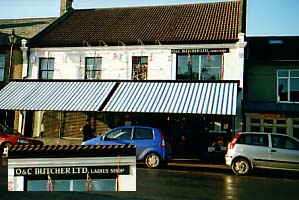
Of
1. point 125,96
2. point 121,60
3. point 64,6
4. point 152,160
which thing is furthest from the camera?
point 64,6

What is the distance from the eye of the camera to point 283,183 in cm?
1152

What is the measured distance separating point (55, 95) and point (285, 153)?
38.9 feet

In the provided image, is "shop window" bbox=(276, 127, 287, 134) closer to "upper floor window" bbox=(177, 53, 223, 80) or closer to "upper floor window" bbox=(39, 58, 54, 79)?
"upper floor window" bbox=(177, 53, 223, 80)

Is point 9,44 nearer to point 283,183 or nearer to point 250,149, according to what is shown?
point 250,149

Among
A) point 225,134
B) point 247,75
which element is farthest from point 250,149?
point 247,75

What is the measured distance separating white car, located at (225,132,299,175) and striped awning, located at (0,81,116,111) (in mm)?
7057

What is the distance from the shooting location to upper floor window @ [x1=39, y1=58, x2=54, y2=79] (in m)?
21.5

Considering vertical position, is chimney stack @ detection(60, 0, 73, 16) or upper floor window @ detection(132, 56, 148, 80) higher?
chimney stack @ detection(60, 0, 73, 16)

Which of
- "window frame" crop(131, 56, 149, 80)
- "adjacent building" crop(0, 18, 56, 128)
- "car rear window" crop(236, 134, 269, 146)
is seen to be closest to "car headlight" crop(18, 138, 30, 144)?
"adjacent building" crop(0, 18, 56, 128)

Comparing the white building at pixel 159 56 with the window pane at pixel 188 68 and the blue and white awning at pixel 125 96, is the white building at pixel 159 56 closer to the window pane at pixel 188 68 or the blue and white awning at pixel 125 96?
the window pane at pixel 188 68

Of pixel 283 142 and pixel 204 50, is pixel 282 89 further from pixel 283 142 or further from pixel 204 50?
pixel 283 142

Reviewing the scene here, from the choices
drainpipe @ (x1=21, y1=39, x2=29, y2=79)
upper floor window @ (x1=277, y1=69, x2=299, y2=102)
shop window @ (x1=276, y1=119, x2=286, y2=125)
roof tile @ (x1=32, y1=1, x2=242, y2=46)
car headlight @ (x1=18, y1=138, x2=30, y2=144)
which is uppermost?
roof tile @ (x1=32, y1=1, x2=242, y2=46)

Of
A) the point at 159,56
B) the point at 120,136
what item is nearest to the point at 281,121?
the point at 159,56

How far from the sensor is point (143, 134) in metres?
14.6
